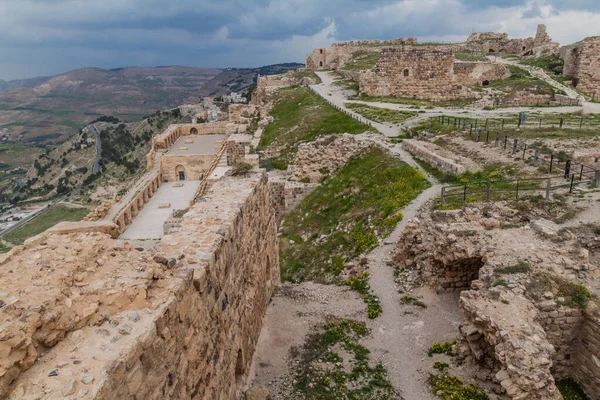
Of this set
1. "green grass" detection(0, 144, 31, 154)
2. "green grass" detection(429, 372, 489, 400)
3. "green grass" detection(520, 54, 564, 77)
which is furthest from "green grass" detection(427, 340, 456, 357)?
"green grass" detection(0, 144, 31, 154)

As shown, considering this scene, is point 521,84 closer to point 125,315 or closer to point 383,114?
point 383,114

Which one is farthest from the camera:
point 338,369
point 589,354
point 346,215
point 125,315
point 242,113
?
point 242,113

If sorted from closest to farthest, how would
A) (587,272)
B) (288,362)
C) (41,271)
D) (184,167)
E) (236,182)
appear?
(41,271) → (587,272) → (288,362) → (236,182) → (184,167)

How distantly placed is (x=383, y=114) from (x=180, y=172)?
62.8 feet

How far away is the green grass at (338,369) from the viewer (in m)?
7.94

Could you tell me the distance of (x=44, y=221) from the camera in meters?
58.8

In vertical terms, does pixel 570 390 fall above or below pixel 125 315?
below

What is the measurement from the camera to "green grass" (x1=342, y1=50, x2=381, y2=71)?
4580cm

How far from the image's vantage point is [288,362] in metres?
9.01

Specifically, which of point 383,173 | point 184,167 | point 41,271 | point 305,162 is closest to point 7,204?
point 184,167

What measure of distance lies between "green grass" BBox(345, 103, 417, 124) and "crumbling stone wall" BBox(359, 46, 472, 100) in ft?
15.6

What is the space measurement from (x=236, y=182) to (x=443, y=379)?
20.2 ft

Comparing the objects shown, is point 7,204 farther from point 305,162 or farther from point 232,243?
point 232,243

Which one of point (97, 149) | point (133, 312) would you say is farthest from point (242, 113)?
point (97, 149)
